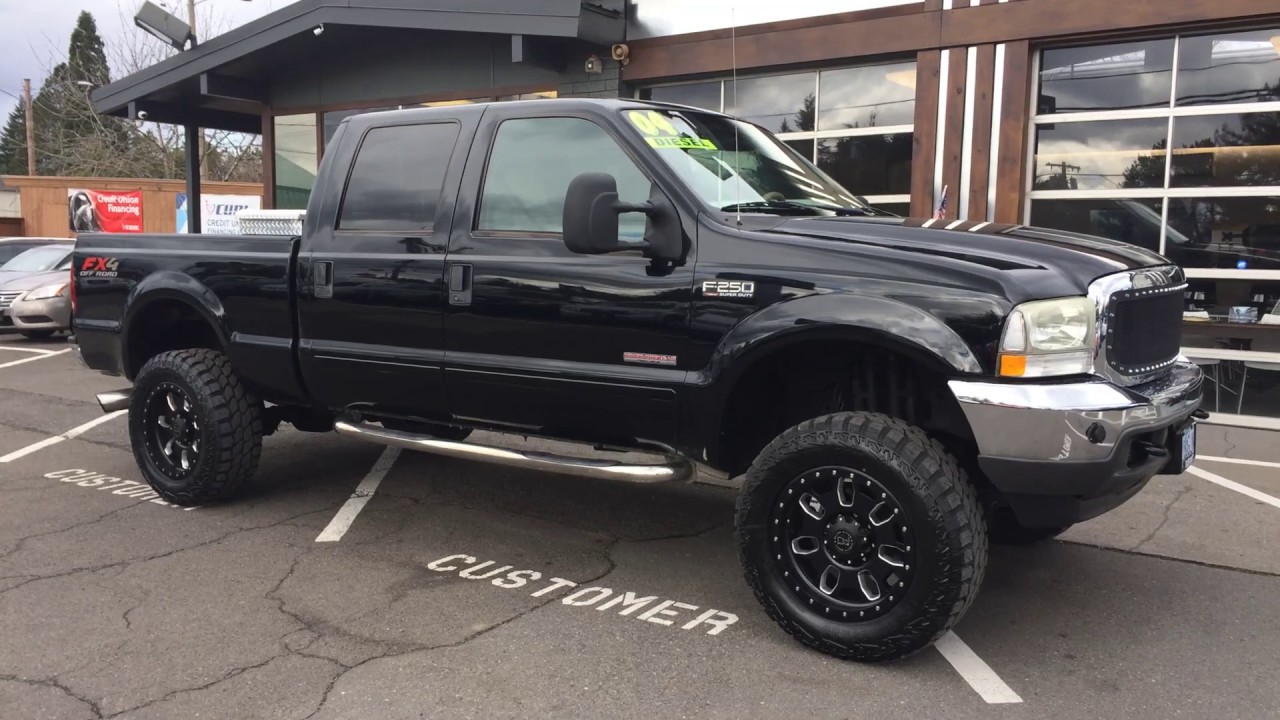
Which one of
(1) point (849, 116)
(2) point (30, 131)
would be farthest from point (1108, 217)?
(2) point (30, 131)

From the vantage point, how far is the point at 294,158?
1539cm

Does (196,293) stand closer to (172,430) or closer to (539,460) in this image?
(172,430)

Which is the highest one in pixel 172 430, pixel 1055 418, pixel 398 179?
pixel 398 179

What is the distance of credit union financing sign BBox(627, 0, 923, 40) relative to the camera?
32.4ft

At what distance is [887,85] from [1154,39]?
2399mm

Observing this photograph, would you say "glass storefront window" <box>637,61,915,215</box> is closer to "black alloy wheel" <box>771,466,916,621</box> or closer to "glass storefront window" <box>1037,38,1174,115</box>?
"glass storefront window" <box>1037,38,1174,115</box>

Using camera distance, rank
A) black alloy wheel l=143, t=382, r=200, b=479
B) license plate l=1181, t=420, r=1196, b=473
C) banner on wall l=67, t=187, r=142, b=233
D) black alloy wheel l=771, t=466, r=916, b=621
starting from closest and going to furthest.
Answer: black alloy wheel l=771, t=466, r=916, b=621 → license plate l=1181, t=420, r=1196, b=473 → black alloy wheel l=143, t=382, r=200, b=479 → banner on wall l=67, t=187, r=142, b=233

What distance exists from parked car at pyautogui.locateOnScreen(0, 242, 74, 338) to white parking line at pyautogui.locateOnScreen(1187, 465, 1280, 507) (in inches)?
528

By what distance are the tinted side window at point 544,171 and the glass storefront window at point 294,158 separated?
11461mm

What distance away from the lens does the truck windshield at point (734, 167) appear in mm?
4121

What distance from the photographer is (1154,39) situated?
8594mm

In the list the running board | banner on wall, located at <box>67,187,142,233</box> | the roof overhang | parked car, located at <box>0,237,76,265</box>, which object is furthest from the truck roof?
banner on wall, located at <box>67,187,142,233</box>

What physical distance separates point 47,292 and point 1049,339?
14.2m

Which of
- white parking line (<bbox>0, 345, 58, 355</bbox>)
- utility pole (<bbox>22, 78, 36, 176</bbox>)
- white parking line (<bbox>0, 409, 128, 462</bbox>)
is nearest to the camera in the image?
white parking line (<bbox>0, 409, 128, 462</bbox>)
